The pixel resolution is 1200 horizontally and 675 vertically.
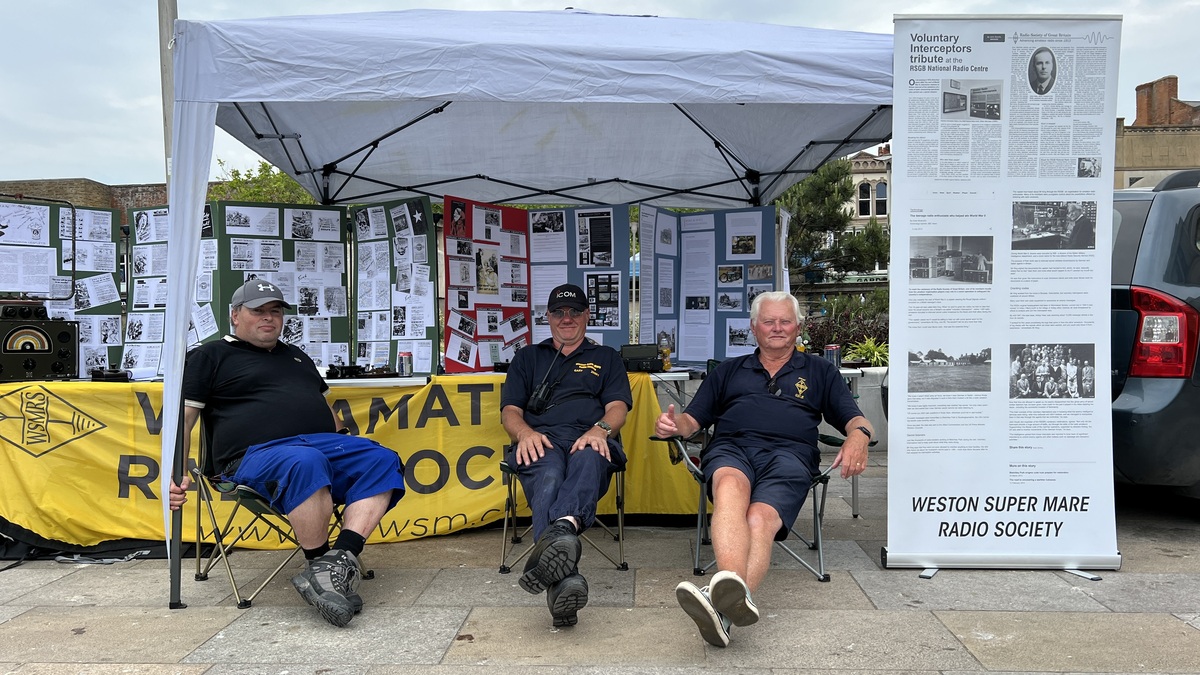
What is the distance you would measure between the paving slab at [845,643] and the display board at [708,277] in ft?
10.1

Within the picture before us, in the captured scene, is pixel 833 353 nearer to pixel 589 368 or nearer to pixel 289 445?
pixel 589 368

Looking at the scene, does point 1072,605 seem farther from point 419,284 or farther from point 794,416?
point 419,284

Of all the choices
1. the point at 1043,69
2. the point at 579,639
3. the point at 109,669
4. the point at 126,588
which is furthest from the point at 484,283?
the point at 1043,69

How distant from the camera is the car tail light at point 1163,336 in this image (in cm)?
415

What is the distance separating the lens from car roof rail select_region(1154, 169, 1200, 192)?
4770 millimetres

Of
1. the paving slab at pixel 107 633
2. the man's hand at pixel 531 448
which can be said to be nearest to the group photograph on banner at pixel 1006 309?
the man's hand at pixel 531 448

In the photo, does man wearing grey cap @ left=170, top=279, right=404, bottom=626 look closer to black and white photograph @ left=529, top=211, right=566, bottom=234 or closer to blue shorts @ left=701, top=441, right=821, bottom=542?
blue shorts @ left=701, top=441, right=821, bottom=542

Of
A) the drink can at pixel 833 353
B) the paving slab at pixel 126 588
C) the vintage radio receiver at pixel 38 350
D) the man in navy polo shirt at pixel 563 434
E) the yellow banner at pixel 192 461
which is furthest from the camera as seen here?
the drink can at pixel 833 353

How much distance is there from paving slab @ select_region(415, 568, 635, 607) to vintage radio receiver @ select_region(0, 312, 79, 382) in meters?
2.60

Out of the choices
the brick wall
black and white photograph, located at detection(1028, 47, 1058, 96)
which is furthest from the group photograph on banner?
the brick wall

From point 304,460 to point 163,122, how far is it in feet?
15.2

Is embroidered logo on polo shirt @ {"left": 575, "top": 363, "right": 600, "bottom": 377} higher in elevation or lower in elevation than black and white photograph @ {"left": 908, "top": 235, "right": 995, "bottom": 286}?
lower

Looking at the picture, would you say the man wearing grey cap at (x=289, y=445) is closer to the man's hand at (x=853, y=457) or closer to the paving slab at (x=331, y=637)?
the paving slab at (x=331, y=637)

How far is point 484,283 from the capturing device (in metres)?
5.86
